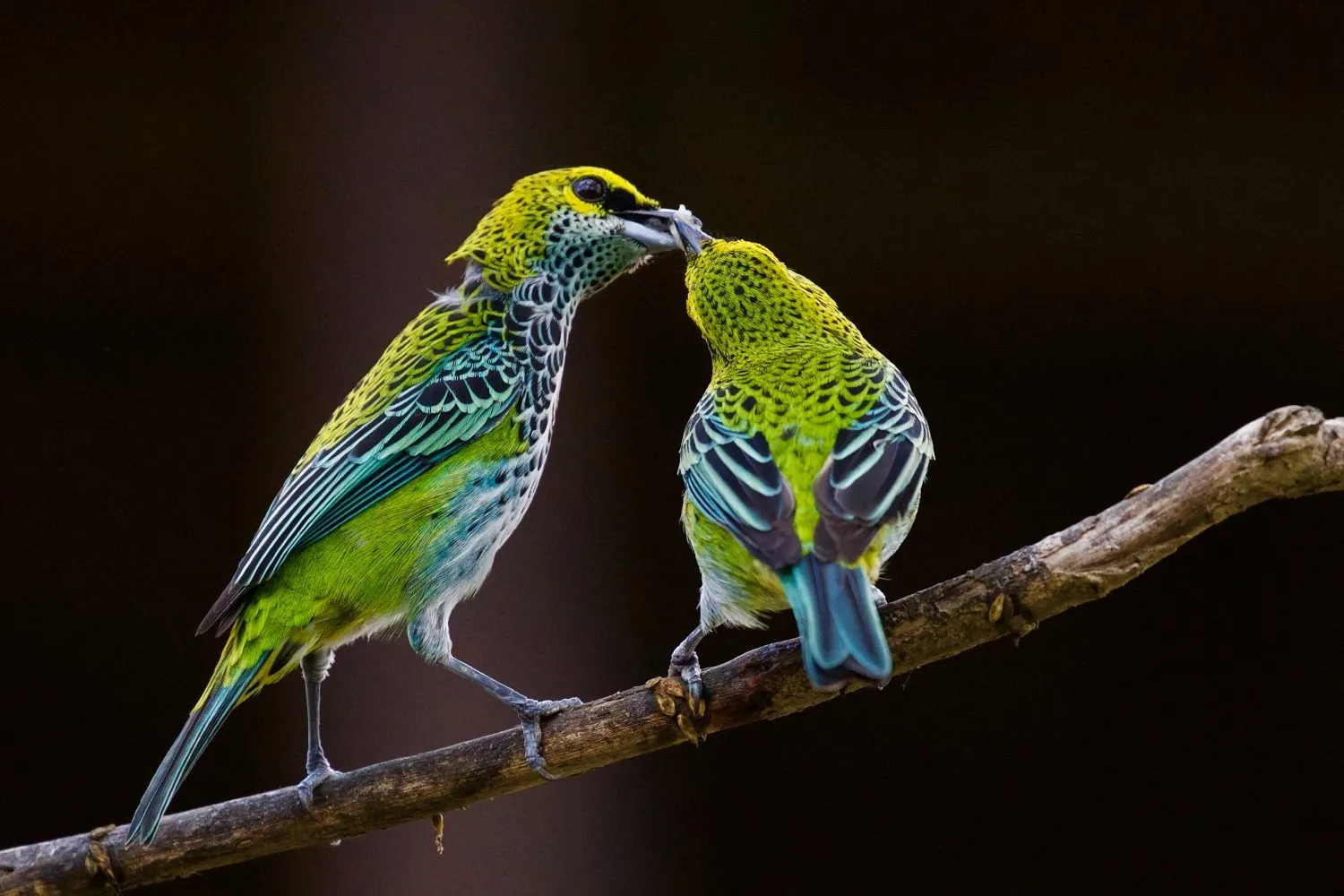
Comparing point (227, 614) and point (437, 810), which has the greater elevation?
point (227, 614)

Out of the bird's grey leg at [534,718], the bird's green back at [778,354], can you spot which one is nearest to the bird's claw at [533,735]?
the bird's grey leg at [534,718]

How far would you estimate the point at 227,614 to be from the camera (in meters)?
2.13

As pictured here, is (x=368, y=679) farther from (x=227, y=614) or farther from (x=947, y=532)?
(x=947, y=532)

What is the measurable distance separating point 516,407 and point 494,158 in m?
0.82

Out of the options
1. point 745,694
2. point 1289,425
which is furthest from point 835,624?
point 1289,425

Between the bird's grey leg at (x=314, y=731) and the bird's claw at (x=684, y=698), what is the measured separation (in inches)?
24.3

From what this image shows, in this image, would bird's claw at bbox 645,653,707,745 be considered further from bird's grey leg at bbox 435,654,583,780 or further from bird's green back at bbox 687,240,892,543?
bird's green back at bbox 687,240,892,543

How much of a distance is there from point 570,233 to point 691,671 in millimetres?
835

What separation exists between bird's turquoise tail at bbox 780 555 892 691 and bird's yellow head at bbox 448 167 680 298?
831 mm

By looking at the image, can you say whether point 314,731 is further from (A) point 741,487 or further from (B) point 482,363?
(A) point 741,487

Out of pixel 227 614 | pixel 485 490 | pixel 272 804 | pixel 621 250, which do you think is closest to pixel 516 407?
pixel 485 490

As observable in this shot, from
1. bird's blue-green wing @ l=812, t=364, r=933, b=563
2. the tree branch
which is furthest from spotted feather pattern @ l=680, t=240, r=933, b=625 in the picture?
the tree branch

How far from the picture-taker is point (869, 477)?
70.4 inches

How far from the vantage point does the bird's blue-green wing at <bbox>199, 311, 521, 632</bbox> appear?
2.16 metres
